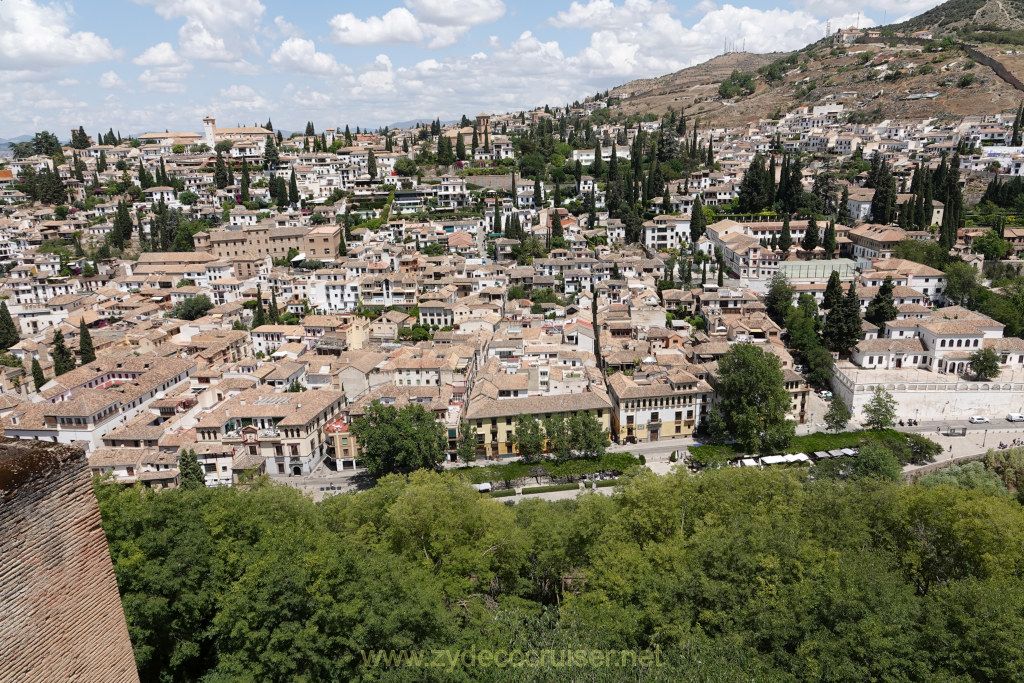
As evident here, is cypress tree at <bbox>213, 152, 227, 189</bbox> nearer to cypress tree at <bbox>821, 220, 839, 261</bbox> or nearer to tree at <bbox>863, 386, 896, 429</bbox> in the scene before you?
cypress tree at <bbox>821, 220, 839, 261</bbox>

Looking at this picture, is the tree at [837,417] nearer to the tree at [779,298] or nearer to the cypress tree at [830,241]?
the tree at [779,298]

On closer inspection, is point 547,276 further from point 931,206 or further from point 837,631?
point 837,631

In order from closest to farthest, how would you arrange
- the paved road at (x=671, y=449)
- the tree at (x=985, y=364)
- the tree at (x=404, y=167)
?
the paved road at (x=671, y=449)
the tree at (x=985, y=364)
the tree at (x=404, y=167)

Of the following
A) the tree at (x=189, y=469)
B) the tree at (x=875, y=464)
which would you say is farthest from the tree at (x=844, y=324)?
the tree at (x=189, y=469)

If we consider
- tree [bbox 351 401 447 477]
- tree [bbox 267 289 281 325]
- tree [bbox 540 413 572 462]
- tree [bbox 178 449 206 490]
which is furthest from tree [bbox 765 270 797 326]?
tree [bbox 178 449 206 490]

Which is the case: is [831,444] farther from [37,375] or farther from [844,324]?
[37,375]
